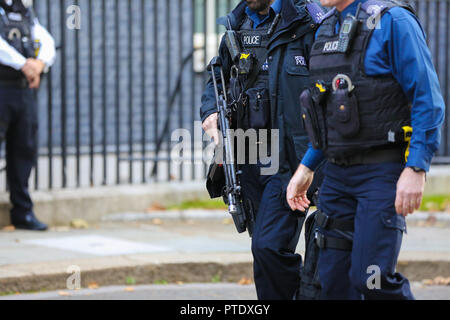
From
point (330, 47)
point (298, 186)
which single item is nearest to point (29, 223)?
point (298, 186)

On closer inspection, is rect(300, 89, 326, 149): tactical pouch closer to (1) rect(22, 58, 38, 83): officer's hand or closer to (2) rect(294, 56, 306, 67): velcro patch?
(2) rect(294, 56, 306, 67): velcro patch

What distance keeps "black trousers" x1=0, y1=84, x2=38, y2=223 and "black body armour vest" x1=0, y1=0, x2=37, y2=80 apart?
0.58 feet

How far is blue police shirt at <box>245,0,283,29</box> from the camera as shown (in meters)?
4.76

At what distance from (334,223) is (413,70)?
754 mm

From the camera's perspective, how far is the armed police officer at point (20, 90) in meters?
7.88

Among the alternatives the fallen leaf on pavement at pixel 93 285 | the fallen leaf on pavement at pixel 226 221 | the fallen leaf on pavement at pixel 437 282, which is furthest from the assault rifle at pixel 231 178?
the fallen leaf on pavement at pixel 226 221

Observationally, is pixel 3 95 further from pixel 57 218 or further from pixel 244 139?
pixel 244 139

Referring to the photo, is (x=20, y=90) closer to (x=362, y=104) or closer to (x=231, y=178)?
(x=231, y=178)

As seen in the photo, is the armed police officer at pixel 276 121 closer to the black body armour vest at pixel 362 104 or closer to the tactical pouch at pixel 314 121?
the tactical pouch at pixel 314 121

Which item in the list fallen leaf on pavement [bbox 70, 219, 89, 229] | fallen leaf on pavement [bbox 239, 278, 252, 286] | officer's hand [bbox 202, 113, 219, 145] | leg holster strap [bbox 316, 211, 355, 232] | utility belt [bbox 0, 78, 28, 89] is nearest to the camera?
leg holster strap [bbox 316, 211, 355, 232]

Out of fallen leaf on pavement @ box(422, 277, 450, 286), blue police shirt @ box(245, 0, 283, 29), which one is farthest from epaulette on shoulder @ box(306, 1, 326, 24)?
fallen leaf on pavement @ box(422, 277, 450, 286)

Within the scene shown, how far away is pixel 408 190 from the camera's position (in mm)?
3680

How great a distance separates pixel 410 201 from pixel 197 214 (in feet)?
18.0

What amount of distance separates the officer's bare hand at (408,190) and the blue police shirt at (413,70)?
41mm
